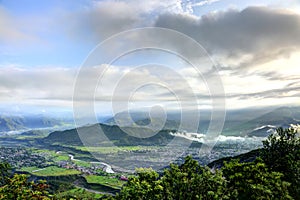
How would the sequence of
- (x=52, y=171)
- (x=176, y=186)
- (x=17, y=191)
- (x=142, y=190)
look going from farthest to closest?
(x=52, y=171)
(x=176, y=186)
(x=142, y=190)
(x=17, y=191)

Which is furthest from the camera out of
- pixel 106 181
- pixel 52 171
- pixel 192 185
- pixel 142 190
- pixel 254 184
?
pixel 52 171

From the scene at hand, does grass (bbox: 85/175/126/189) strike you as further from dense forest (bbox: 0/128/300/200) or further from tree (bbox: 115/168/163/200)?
tree (bbox: 115/168/163/200)

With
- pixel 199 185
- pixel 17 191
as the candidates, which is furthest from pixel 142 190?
pixel 17 191

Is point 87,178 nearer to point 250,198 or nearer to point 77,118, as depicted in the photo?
point 77,118

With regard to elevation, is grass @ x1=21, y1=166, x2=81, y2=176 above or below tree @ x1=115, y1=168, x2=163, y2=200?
below

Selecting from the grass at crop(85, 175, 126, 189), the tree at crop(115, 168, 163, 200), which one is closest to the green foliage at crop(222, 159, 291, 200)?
the tree at crop(115, 168, 163, 200)

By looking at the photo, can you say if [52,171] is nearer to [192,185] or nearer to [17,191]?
[17,191]
